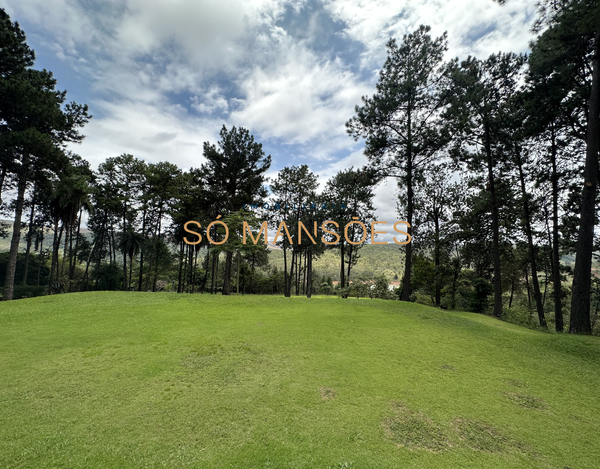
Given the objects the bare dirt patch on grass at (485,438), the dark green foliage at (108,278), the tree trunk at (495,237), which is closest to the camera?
the bare dirt patch on grass at (485,438)

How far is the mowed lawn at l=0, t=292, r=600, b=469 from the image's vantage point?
2381mm

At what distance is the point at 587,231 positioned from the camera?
7.30m

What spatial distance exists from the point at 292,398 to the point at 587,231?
392 inches

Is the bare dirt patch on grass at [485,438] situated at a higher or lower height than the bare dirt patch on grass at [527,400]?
higher

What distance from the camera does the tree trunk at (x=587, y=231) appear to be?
7.29m

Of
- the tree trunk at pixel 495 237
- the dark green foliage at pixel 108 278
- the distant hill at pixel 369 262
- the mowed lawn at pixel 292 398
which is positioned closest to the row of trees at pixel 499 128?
the tree trunk at pixel 495 237

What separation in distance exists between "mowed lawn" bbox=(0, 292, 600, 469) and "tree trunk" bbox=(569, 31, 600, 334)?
1.34 m

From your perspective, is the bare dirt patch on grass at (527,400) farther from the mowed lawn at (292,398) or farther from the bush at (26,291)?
the bush at (26,291)

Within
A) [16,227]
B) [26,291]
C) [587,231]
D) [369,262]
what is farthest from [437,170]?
[369,262]

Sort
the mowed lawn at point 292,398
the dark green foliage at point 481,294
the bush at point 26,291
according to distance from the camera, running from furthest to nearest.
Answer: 1. the bush at point 26,291
2. the dark green foliage at point 481,294
3. the mowed lawn at point 292,398

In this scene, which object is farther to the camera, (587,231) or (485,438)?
(587,231)

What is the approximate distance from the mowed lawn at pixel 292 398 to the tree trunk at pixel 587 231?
1343 mm

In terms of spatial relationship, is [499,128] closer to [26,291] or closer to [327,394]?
[327,394]

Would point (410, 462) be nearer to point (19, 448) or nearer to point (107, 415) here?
point (107, 415)
